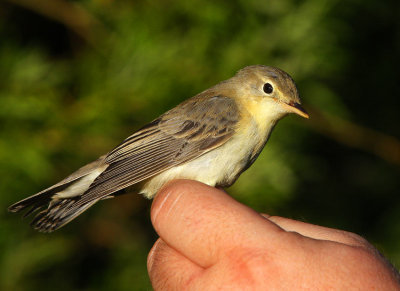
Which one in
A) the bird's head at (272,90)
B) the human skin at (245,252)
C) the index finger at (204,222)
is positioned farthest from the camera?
the bird's head at (272,90)

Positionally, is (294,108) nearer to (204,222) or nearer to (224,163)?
(224,163)

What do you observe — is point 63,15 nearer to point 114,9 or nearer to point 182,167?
point 114,9

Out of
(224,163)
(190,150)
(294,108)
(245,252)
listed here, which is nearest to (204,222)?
(245,252)

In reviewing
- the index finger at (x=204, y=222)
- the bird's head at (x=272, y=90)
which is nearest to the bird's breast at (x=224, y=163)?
the bird's head at (x=272, y=90)

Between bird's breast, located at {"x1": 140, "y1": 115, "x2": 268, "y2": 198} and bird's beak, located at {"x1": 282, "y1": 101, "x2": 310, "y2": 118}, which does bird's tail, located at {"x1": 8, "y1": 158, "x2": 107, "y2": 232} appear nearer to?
bird's breast, located at {"x1": 140, "y1": 115, "x2": 268, "y2": 198}

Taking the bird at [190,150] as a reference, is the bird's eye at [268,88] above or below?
above

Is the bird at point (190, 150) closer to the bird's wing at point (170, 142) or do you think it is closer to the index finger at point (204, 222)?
the bird's wing at point (170, 142)

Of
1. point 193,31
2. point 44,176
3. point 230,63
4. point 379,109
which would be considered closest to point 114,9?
point 193,31

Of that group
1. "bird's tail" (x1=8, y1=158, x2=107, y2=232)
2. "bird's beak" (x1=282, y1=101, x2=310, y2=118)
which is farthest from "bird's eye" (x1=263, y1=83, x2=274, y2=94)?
"bird's tail" (x1=8, y1=158, x2=107, y2=232)
